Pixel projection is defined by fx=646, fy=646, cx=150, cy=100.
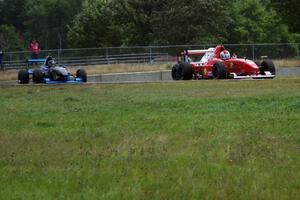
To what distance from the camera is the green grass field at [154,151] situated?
22.6ft

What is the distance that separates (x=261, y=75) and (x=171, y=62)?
755 inches

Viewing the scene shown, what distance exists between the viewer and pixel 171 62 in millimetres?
48688

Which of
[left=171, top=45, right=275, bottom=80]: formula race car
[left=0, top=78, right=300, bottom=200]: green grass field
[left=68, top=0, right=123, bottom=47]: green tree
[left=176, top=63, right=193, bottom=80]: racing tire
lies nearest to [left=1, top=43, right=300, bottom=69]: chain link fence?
[left=171, top=45, right=275, bottom=80]: formula race car

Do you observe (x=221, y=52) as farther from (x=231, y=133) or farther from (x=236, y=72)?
(x=231, y=133)

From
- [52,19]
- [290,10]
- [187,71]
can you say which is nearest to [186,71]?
[187,71]

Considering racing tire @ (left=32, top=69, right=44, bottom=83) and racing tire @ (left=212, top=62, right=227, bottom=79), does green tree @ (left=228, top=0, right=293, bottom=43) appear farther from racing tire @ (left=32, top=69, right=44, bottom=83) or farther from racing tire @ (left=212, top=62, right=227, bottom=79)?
racing tire @ (left=212, top=62, right=227, bottom=79)

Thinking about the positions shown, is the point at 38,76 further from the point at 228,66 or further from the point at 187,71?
the point at 228,66

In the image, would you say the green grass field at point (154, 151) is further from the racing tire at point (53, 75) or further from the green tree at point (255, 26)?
the green tree at point (255, 26)

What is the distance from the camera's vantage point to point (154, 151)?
914 centimetres

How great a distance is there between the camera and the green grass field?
6875 millimetres

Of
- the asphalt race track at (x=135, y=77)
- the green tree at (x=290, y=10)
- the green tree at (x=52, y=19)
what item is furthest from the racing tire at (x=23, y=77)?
the green tree at (x=52, y=19)

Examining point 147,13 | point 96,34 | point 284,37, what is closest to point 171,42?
point 147,13

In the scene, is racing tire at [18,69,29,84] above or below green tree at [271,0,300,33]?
below

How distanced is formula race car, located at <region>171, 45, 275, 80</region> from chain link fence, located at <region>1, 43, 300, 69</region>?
54.7 ft
